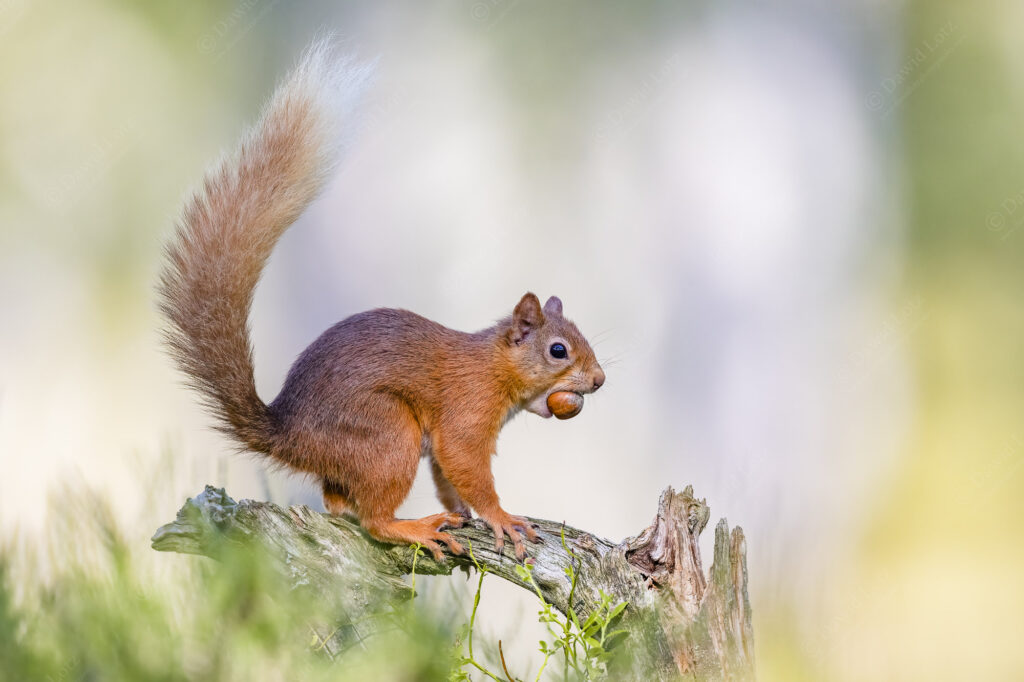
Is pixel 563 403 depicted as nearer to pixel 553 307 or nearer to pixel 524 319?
pixel 524 319

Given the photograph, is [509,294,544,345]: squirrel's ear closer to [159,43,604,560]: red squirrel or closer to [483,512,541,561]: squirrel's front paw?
[159,43,604,560]: red squirrel

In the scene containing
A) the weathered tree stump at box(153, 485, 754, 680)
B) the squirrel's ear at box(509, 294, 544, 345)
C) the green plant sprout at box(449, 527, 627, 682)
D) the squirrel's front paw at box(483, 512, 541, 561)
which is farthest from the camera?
the squirrel's ear at box(509, 294, 544, 345)

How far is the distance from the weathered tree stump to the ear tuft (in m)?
0.53

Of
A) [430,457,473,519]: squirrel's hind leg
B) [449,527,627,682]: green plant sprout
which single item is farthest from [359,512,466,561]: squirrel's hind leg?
[449,527,627,682]: green plant sprout

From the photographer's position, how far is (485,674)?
3.11 ft

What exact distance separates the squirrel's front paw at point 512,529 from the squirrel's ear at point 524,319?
0.41 metres

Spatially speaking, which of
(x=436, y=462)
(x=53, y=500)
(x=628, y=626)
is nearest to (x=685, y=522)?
(x=628, y=626)

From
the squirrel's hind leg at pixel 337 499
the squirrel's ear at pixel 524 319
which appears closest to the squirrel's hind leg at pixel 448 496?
the squirrel's hind leg at pixel 337 499

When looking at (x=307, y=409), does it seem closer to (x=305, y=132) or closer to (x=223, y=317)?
(x=223, y=317)

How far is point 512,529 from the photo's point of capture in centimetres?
146

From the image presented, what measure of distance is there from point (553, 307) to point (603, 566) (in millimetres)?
753

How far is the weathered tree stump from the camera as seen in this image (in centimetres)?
110

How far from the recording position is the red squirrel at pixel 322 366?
1.46 metres

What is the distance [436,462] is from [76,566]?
1208 mm
